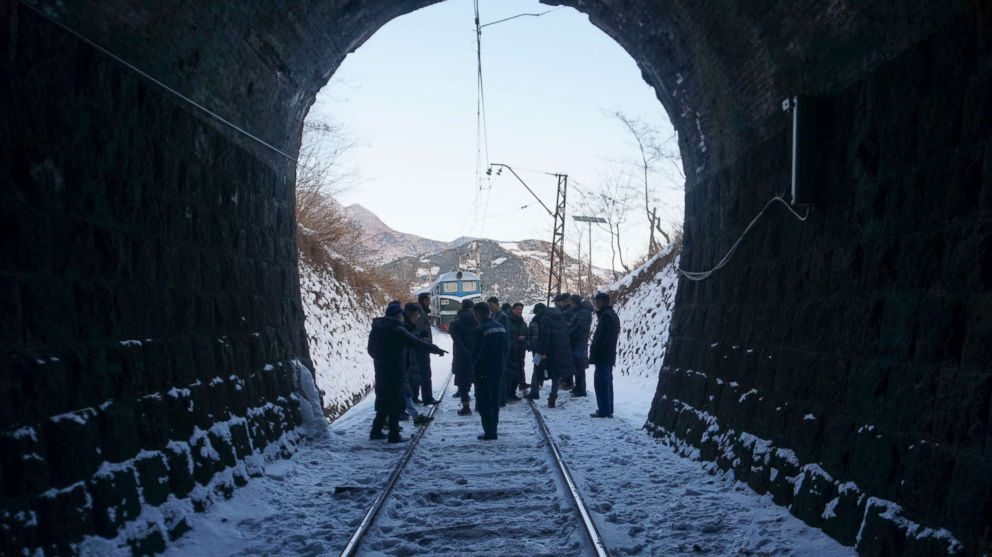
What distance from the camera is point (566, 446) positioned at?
352 inches

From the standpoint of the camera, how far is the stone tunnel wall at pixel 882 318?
385 cm

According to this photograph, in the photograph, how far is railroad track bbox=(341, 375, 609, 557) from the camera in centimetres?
513

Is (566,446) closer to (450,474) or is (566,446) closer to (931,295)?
(450,474)

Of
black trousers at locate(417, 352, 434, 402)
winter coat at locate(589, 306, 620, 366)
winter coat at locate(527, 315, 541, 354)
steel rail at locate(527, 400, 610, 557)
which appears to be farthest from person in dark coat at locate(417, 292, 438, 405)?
steel rail at locate(527, 400, 610, 557)

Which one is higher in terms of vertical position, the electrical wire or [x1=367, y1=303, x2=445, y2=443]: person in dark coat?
the electrical wire

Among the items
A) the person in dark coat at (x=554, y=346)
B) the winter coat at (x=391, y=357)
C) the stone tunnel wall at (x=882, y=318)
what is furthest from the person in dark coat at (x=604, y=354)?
the stone tunnel wall at (x=882, y=318)

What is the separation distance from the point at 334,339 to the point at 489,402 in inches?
420

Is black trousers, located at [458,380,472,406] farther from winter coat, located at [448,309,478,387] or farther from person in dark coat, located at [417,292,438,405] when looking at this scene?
person in dark coat, located at [417,292,438,405]

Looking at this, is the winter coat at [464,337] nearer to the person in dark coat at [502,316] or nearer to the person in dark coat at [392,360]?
the person in dark coat at [502,316]

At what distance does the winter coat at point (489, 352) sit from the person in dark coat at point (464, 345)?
1.70 metres

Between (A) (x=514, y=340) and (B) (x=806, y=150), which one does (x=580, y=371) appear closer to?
(A) (x=514, y=340)

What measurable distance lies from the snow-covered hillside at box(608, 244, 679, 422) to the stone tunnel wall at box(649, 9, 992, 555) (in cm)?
632

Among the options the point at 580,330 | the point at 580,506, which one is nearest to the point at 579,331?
the point at 580,330

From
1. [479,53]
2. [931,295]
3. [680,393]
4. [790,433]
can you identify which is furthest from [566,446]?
[479,53]
